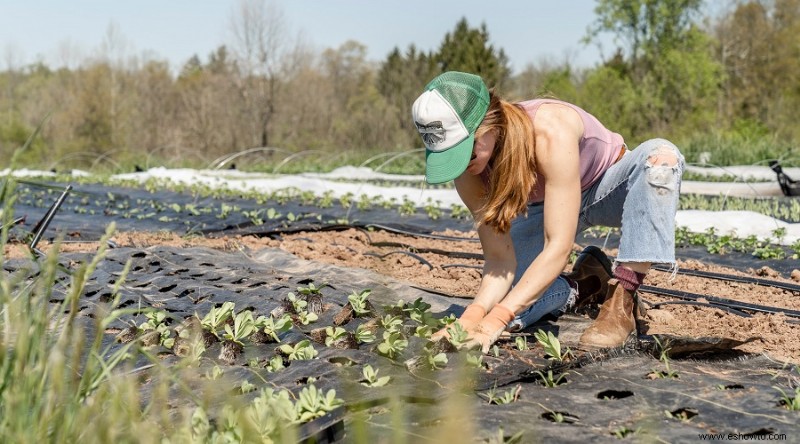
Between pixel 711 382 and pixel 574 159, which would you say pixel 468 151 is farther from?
pixel 711 382

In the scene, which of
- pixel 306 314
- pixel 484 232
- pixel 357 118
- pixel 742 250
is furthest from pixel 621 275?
pixel 357 118

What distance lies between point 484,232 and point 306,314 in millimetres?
767

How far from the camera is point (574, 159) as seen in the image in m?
2.79

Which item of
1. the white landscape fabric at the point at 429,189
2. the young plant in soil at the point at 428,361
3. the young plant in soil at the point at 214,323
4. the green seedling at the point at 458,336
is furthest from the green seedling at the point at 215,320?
the white landscape fabric at the point at 429,189

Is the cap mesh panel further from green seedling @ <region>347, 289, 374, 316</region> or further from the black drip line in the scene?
the black drip line

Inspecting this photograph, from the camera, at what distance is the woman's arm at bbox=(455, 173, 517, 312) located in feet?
10.0

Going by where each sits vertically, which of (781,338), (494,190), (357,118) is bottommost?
(781,338)

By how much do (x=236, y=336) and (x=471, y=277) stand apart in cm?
227

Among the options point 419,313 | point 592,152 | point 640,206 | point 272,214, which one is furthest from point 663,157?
point 272,214

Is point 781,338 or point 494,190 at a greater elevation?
point 494,190

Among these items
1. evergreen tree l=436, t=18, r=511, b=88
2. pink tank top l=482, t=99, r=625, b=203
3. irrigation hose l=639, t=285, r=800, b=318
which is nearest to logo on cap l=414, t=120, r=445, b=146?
pink tank top l=482, t=99, r=625, b=203

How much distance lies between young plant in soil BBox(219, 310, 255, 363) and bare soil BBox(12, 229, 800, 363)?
0.55 metres

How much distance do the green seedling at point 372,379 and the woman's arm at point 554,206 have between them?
22.2 inches

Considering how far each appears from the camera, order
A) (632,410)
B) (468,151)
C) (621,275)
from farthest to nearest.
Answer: (621,275)
(468,151)
(632,410)
